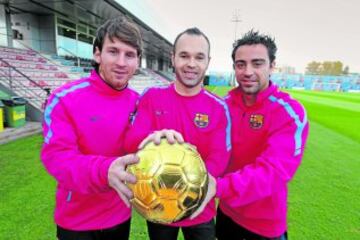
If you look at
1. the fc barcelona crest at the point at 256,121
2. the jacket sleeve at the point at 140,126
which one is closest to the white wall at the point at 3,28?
the jacket sleeve at the point at 140,126

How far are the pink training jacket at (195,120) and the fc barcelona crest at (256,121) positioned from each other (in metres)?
0.17

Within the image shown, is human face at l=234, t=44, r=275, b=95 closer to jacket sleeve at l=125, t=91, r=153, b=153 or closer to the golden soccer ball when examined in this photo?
jacket sleeve at l=125, t=91, r=153, b=153

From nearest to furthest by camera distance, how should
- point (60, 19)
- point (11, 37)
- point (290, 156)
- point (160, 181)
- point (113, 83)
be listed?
1. point (160, 181)
2. point (290, 156)
3. point (113, 83)
4. point (11, 37)
5. point (60, 19)

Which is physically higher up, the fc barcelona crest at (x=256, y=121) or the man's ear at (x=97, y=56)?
the man's ear at (x=97, y=56)

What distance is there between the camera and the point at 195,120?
187 centimetres

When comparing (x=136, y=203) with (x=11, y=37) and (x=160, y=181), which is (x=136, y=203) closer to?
(x=160, y=181)

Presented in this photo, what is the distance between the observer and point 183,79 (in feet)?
6.21

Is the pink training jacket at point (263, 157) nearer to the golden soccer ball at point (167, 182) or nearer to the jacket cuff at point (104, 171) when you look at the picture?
the golden soccer ball at point (167, 182)

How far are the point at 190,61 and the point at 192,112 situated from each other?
364 millimetres

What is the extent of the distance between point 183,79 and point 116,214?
3.51 feet

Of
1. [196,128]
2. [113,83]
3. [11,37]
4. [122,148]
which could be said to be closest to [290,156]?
[196,128]

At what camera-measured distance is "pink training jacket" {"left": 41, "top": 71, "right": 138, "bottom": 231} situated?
155cm

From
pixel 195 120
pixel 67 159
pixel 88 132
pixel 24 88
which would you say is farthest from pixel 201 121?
pixel 24 88

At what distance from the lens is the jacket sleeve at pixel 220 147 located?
176 cm
